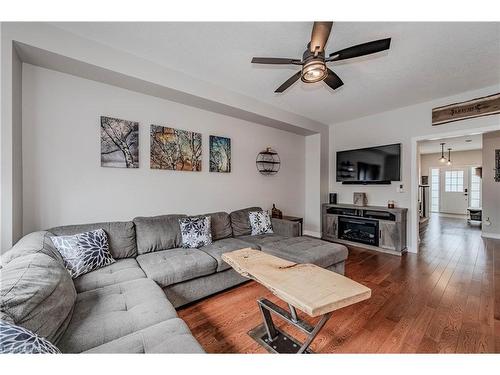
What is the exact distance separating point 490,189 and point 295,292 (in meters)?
6.61

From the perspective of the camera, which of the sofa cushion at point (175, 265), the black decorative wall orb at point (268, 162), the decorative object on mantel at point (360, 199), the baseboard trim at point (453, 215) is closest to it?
the sofa cushion at point (175, 265)

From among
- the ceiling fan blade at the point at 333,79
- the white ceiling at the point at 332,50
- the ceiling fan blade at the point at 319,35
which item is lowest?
the ceiling fan blade at the point at 333,79

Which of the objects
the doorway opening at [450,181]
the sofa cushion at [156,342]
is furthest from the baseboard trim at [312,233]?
the doorway opening at [450,181]

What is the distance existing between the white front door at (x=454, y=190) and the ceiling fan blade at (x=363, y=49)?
361 inches

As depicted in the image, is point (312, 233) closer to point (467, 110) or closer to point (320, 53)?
point (467, 110)

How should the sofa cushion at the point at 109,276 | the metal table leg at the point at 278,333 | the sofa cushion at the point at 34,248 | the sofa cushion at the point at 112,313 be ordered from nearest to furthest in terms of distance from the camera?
the sofa cushion at the point at 112,313
the sofa cushion at the point at 34,248
the metal table leg at the point at 278,333
the sofa cushion at the point at 109,276

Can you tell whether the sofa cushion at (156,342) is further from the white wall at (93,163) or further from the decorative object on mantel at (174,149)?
the decorative object on mantel at (174,149)

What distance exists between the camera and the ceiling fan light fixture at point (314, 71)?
1767mm

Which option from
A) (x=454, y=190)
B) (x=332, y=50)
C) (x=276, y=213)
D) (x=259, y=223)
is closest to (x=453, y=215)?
(x=454, y=190)

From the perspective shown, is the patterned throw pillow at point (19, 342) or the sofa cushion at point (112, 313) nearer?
the patterned throw pillow at point (19, 342)

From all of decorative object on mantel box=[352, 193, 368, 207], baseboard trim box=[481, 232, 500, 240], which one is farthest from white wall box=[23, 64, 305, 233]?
baseboard trim box=[481, 232, 500, 240]

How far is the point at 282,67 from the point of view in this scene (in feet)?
8.22

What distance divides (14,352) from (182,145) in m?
2.67

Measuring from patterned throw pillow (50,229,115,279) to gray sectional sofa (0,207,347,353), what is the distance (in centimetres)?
7
